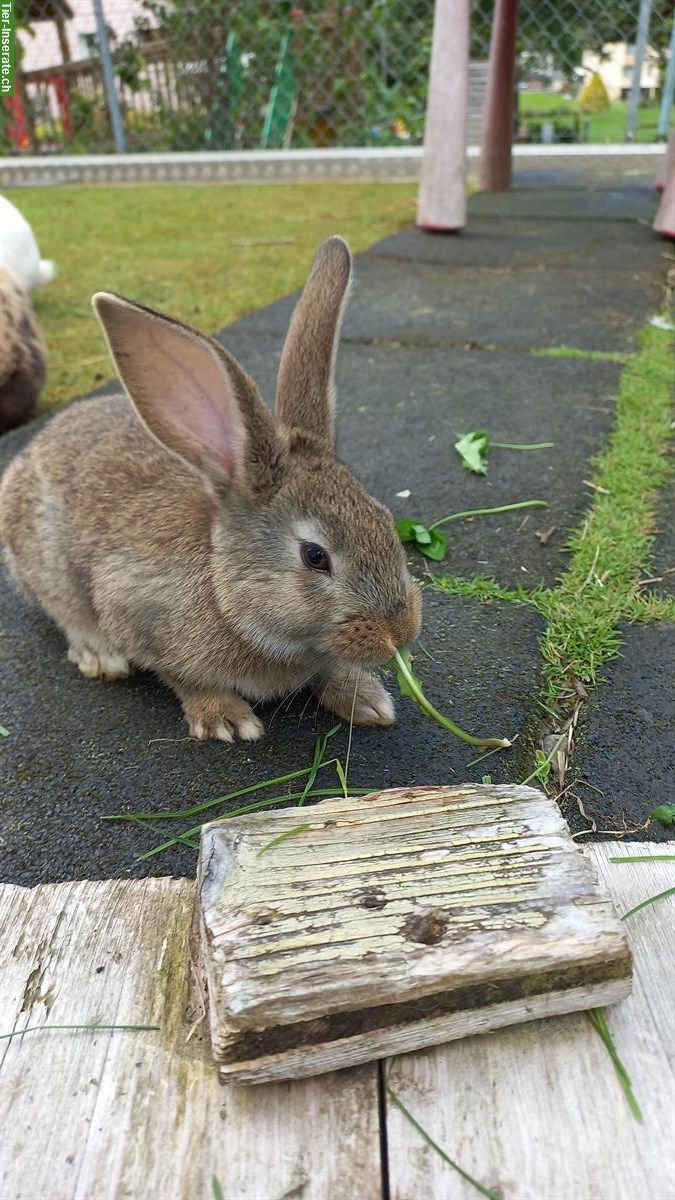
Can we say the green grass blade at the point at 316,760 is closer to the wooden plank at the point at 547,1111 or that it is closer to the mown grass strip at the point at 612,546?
the mown grass strip at the point at 612,546

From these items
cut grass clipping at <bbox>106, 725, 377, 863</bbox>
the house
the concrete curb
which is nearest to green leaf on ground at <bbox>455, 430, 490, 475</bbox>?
cut grass clipping at <bbox>106, 725, 377, 863</bbox>

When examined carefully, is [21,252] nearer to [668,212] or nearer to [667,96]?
[668,212]

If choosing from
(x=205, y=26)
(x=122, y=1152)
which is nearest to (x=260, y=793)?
(x=122, y=1152)

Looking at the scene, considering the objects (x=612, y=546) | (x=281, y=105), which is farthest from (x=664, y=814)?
(x=281, y=105)

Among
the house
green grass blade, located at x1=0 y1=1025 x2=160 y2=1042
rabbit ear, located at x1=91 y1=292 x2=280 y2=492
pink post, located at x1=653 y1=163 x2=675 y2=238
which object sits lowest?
green grass blade, located at x1=0 y1=1025 x2=160 y2=1042

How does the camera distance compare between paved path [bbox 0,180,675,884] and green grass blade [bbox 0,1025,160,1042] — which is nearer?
green grass blade [bbox 0,1025,160,1042]

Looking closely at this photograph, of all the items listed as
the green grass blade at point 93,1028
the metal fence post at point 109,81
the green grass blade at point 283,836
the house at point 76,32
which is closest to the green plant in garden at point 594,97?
the house at point 76,32

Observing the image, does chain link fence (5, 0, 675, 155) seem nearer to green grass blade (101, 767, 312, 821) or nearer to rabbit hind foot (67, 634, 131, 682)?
rabbit hind foot (67, 634, 131, 682)
